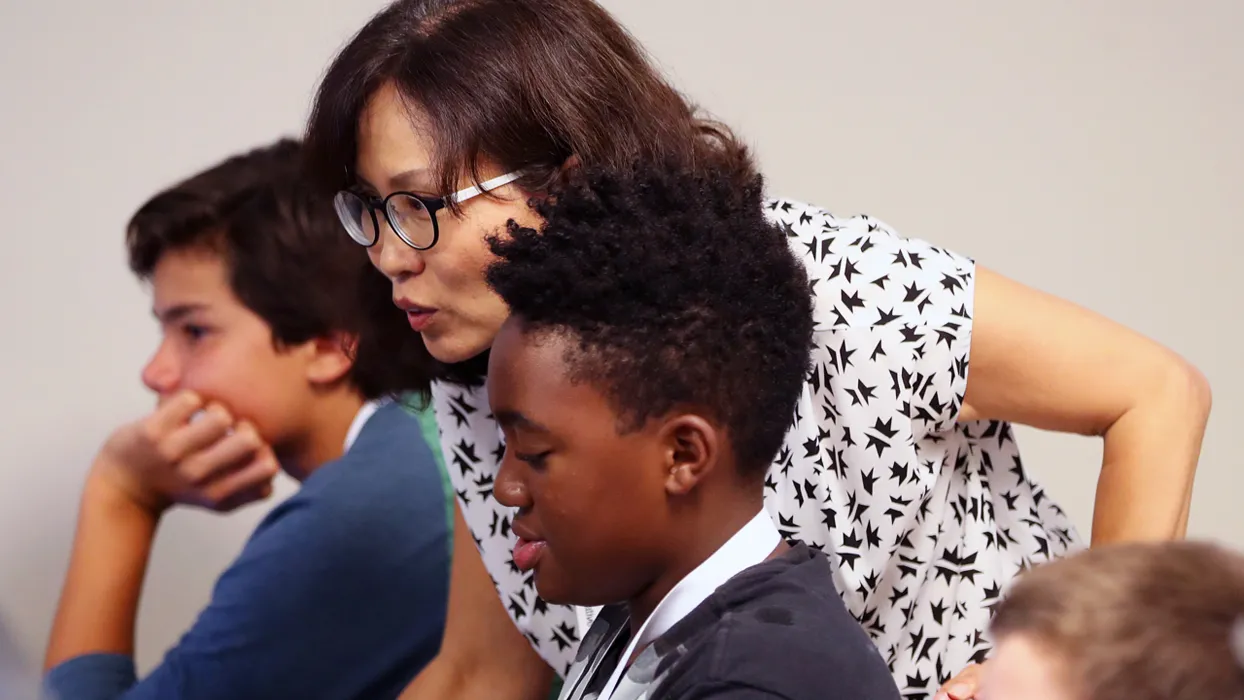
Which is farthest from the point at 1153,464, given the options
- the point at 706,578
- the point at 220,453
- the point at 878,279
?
the point at 220,453

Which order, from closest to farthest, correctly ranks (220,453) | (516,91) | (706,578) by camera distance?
1. (706,578)
2. (516,91)
3. (220,453)

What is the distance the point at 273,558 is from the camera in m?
1.42

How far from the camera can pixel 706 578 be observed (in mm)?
778

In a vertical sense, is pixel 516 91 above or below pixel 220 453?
above

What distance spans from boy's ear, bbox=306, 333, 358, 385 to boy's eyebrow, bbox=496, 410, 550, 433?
824 mm

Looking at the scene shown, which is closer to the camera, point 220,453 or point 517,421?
point 517,421

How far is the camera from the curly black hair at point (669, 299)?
0.78m

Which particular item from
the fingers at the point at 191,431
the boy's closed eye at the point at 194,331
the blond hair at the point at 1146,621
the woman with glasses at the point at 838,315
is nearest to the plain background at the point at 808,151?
the fingers at the point at 191,431

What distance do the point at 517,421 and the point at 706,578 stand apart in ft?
0.47

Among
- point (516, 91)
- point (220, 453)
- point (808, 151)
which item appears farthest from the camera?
point (808, 151)

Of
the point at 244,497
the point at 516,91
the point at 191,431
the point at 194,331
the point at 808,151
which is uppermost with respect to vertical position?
the point at 516,91

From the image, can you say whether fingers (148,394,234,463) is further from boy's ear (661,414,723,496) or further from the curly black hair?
boy's ear (661,414,723,496)

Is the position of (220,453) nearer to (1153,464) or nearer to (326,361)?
(326,361)

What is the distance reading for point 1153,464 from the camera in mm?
965
